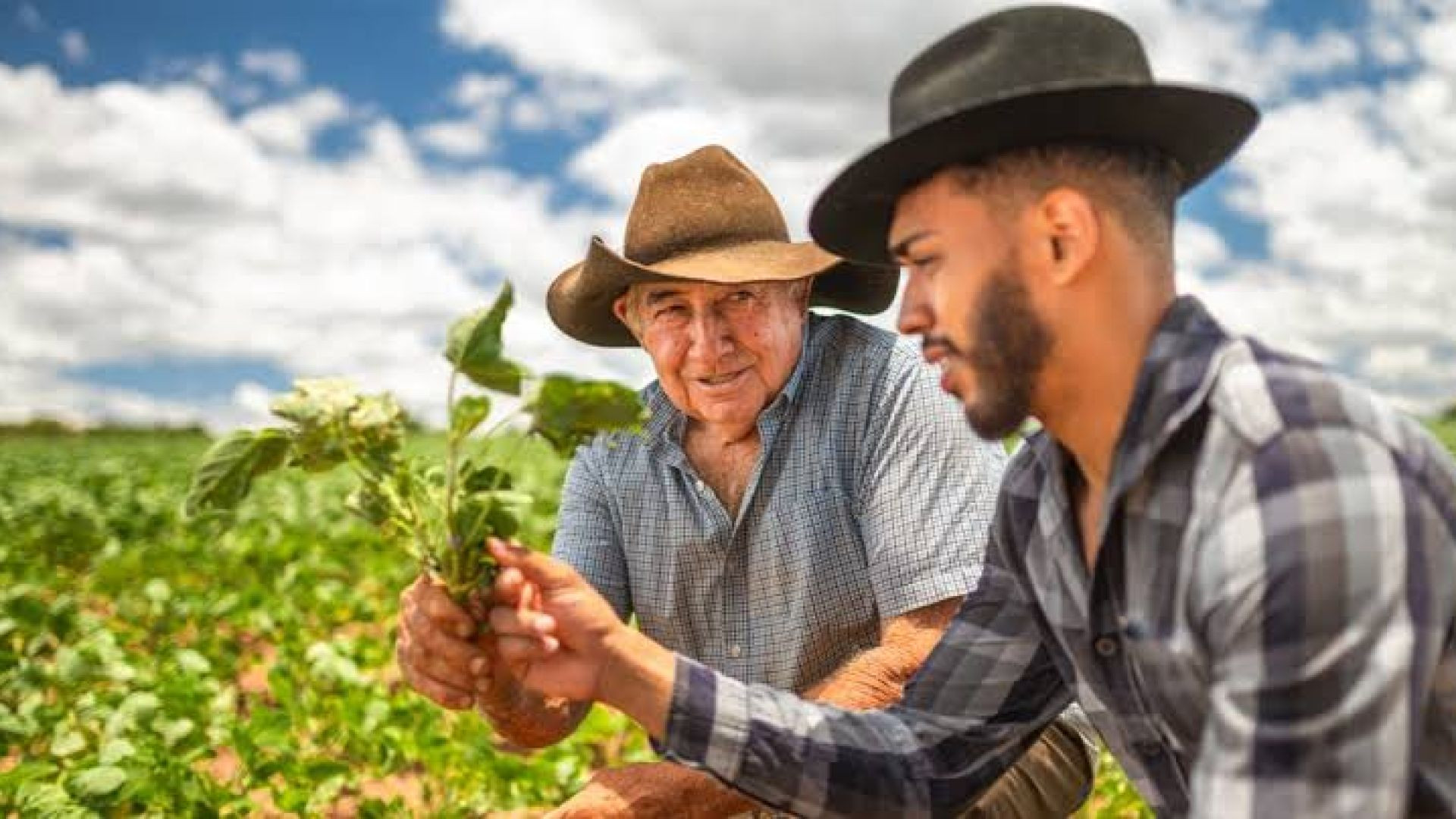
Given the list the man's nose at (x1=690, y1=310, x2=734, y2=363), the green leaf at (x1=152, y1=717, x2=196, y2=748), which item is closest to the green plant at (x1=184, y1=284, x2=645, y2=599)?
the man's nose at (x1=690, y1=310, x2=734, y2=363)

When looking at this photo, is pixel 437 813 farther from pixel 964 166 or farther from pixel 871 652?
pixel 964 166

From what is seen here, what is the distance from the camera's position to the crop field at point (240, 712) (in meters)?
3.72

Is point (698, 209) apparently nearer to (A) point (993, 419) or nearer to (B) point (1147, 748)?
(A) point (993, 419)

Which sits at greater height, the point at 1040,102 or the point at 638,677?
the point at 1040,102

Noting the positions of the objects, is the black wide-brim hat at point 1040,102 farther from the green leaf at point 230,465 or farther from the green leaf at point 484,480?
the green leaf at point 230,465

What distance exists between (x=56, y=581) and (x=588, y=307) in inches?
216

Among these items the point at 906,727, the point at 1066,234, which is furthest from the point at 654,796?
the point at 1066,234

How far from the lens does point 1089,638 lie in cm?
191

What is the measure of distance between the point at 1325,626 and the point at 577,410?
910 millimetres

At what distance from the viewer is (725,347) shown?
287 cm

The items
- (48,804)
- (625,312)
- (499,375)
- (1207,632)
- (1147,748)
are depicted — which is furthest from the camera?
(48,804)

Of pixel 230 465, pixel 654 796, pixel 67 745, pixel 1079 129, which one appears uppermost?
pixel 1079 129

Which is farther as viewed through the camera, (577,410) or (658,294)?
(658,294)

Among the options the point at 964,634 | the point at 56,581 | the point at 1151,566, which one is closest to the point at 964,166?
the point at 1151,566
